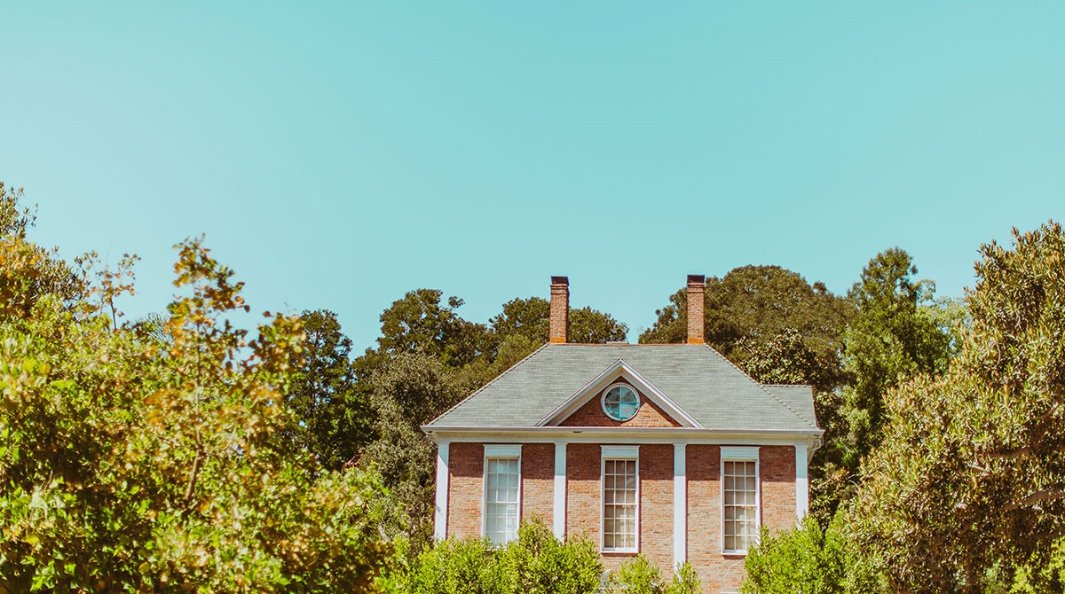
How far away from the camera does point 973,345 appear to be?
21219 millimetres

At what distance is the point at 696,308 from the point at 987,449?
13316mm

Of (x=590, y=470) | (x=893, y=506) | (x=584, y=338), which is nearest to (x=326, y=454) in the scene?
(x=584, y=338)

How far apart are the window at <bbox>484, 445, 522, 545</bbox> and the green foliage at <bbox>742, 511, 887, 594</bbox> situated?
7203 millimetres

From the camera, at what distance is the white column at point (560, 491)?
1093 inches

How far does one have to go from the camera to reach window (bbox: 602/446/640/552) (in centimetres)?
2777

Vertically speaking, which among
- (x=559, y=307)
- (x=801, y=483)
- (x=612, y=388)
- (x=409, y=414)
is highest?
(x=559, y=307)

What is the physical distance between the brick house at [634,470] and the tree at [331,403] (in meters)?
25.4

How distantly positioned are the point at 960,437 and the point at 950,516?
5.18ft

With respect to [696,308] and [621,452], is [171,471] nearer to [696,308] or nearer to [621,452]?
[621,452]

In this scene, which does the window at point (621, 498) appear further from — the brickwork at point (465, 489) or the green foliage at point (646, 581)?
the brickwork at point (465, 489)

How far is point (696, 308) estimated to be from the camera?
32500mm

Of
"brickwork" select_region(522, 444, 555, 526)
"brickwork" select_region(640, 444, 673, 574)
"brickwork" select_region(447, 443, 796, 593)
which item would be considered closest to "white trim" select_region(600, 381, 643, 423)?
"brickwork" select_region(447, 443, 796, 593)

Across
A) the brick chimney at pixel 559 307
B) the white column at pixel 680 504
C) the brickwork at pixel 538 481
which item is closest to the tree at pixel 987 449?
the white column at pixel 680 504

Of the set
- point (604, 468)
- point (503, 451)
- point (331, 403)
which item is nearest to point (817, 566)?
point (604, 468)
